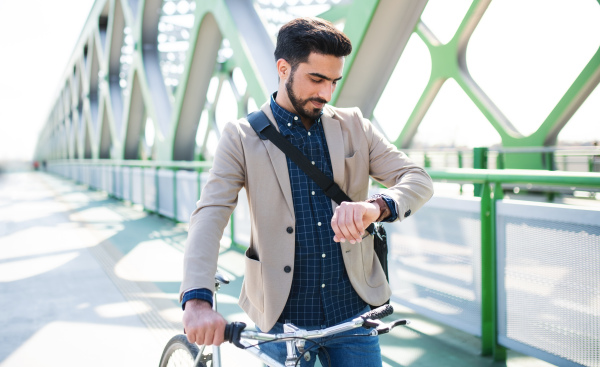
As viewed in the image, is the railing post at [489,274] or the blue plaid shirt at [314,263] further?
the railing post at [489,274]

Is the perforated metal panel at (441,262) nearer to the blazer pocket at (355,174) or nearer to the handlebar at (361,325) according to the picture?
the blazer pocket at (355,174)

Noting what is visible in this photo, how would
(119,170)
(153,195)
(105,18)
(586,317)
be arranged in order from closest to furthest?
(586,317)
(153,195)
(119,170)
(105,18)

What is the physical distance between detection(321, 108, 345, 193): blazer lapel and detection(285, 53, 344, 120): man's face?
75 millimetres

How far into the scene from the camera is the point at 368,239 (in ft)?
5.10

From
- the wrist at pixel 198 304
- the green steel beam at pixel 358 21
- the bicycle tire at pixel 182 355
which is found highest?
the green steel beam at pixel 358 21

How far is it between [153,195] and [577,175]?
9064 millimetres

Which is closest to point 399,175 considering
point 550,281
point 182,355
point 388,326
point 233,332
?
point 388,326

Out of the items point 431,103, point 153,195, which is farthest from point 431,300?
point 431,103

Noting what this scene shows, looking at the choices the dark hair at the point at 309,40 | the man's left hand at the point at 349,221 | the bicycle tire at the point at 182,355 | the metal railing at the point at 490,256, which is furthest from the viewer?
the metal railing at the point at 490,256

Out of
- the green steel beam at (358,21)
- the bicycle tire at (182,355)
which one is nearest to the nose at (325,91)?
the bicycle tire at (182,355)

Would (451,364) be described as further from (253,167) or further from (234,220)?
(234,220)

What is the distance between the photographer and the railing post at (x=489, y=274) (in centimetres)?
288

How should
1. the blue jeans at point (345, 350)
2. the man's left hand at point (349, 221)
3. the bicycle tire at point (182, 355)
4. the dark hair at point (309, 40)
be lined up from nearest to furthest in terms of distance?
the man's left hand at point (349, 221) → the dark hair at point (309, 40) → the blue jeans at point (345, 350) → the bicycle tire at point (182, 355)

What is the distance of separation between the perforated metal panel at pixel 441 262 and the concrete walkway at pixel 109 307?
0.21 meters
